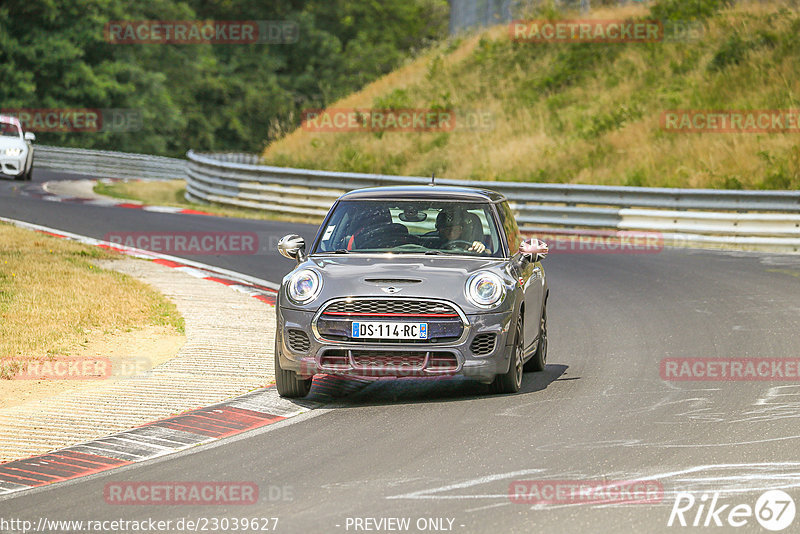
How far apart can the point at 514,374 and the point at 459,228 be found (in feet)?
4.54

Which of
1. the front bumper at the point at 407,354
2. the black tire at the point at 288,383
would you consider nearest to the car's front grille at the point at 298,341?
the front bumper at the point at 407,354

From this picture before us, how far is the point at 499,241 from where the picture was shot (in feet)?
33.9

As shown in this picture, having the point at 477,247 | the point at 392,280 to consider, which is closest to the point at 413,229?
the point at 477,247

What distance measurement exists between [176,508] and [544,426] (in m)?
2.93

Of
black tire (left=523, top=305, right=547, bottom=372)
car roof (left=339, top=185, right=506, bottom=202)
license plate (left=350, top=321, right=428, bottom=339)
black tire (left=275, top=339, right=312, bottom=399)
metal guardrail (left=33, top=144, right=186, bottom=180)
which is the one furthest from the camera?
metal guardrail (left=33, top=144, right=186, bottom=180)

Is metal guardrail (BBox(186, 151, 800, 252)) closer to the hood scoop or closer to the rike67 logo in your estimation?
the hood scoop

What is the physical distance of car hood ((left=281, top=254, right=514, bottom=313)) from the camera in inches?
365

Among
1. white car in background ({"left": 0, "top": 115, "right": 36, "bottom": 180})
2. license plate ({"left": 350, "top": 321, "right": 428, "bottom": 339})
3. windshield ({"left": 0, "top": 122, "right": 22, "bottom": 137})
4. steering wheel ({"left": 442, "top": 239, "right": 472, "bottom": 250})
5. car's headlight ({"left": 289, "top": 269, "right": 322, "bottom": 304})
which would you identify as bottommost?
license plate ({"left": 350, "top": 321, "right": 428, "bottom": 339})

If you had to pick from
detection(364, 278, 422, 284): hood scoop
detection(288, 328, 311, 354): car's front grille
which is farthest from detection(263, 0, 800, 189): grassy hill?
detection(288, 328, 311, 354): car's front grille

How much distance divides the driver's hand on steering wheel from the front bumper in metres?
0.93

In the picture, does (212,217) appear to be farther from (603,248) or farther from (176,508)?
(176,508)

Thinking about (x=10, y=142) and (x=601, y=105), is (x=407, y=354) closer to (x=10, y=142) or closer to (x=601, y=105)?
Answer: (x=601, y=105)

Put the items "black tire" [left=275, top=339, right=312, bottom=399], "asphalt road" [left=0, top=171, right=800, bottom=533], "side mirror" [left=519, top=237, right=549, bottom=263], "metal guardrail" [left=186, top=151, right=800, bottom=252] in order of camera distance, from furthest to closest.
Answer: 1. "metal guardrail" [left=186, top=151, right=800, bottom=252]
2. "side mirror" [left=519, top=237, right=549, bottom=263]
3. "black tire" [left=275, top=339, right=312, bottom=399]
4. "asphalt road" [left=0, top=171, right=800, bottom=533]

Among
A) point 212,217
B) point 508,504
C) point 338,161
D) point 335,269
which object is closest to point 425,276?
point 335,269
